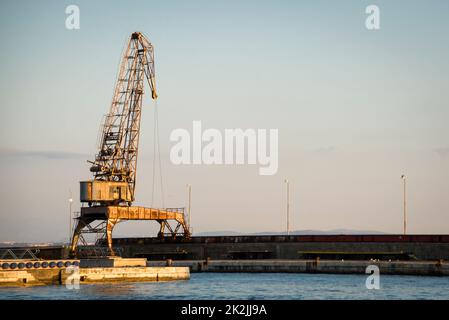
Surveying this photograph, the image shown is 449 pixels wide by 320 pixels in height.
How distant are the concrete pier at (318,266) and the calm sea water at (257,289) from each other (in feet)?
14.1

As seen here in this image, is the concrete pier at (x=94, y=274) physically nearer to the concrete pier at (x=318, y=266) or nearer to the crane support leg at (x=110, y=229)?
the crane support leg at (x=110, y=229)

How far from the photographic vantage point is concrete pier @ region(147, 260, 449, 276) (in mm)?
111438

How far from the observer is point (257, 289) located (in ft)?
300

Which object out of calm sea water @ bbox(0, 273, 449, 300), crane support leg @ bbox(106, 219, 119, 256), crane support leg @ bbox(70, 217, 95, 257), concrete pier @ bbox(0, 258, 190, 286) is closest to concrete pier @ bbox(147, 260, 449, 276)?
calm sea water @ bbox(0, 273, 449, 300)

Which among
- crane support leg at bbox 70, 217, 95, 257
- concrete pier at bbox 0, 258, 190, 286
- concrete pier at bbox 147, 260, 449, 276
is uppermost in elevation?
crane support leg at bbox 70, 217, 95, 257

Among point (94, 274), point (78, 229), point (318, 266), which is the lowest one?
point (318, 266)

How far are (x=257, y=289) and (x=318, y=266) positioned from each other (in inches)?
1201

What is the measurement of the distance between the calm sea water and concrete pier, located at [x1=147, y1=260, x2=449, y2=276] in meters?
4.31

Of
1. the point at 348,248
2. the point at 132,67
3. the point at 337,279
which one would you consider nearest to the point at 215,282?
the point at 337,279

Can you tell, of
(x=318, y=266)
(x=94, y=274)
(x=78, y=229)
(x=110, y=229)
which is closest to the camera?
(x=94, y=274)

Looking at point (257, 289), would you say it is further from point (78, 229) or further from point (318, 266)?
point (78, 229)

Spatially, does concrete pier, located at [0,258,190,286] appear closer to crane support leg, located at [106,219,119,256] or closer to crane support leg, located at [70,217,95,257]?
crane support leg, located at [106,219,119,256]

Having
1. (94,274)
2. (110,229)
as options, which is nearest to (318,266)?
(110,229)
